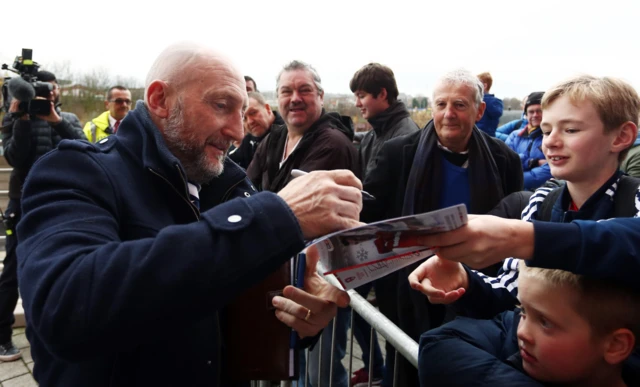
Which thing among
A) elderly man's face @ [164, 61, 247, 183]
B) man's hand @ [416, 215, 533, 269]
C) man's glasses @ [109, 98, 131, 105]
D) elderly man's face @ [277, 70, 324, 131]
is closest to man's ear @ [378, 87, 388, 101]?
elderly man's face @ [277, 70, 324, 131]

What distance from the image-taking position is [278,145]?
420cm

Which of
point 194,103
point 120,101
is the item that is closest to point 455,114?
point 194,103

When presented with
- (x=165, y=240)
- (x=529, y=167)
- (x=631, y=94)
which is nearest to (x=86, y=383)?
(x=165, y=240)

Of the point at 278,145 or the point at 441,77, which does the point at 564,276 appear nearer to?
the point at 441,77

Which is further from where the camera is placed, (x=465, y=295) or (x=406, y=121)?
(x=406, y=121)

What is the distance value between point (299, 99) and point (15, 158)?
243 centimetres

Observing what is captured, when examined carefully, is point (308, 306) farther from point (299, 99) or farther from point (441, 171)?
point (299, 99)

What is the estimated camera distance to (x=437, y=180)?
10.2 feet

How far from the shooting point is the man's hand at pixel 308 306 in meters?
1.56

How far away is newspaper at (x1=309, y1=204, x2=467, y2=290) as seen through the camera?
98 centimetres

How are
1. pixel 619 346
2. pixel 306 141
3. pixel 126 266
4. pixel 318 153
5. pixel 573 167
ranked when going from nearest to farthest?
pixel 126 266
pixel 619 346
pixel 573 167
pixel 318 153
pixel 306 141

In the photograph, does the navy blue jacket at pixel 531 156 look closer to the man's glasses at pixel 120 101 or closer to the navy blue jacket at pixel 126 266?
the navy blue jacket at pixel 126 266

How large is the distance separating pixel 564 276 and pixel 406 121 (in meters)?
3.19

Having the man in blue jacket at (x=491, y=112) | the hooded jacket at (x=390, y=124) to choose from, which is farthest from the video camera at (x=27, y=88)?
the man in blue jacket at (x=491, y=112)
